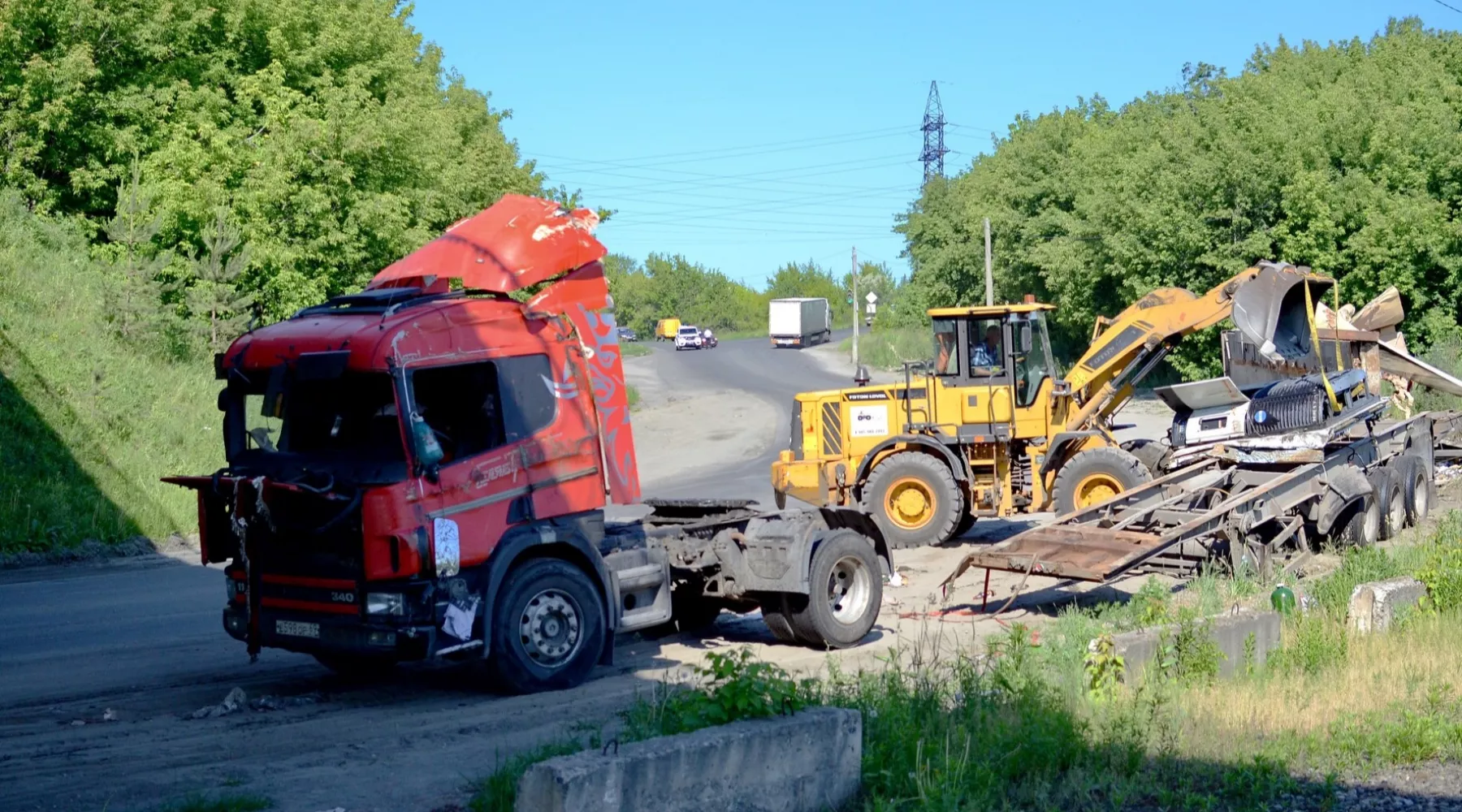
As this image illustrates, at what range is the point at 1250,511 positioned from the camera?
1342 centimetres

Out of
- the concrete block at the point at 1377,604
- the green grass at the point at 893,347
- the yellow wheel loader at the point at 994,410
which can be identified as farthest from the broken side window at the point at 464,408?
the green grass at the point at 893,347

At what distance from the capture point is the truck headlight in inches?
351

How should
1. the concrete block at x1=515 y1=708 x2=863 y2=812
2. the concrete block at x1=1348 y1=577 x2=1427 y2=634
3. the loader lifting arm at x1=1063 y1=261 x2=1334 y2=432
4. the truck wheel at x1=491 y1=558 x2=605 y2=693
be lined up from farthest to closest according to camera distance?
the loader lifting arm at x1=1063 y1=261 x2=1334 y2=432 → the concrete block at x1=1348 y1=577 x2=1427 y2=634 → the truck wheel at x1=491 y1=558 x2=605 y2=693 → the concrete block at x1=515 y1=708 x2=863 y2=812

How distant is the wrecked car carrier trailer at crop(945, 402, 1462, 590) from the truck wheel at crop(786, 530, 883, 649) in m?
1.07

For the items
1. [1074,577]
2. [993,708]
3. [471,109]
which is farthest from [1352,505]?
[471,109]

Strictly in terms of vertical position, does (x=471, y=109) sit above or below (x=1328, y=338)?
above

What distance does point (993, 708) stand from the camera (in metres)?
7.61

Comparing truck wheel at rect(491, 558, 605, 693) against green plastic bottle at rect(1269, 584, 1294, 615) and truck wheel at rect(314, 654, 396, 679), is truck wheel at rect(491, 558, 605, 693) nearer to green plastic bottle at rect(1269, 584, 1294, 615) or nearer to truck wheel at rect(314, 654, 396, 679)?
truck wheel at rect(314, 654, 396, 679)

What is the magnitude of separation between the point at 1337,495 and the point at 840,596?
625 cm

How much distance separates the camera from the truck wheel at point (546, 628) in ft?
30.9

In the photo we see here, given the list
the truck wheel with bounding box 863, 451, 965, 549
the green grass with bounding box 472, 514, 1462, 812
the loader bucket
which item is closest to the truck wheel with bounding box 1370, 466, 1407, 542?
the loader bucket

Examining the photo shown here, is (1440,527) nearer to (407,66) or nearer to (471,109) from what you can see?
(407,66)

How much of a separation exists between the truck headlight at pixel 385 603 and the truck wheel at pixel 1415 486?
1271cm

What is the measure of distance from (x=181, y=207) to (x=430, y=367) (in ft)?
68.0
